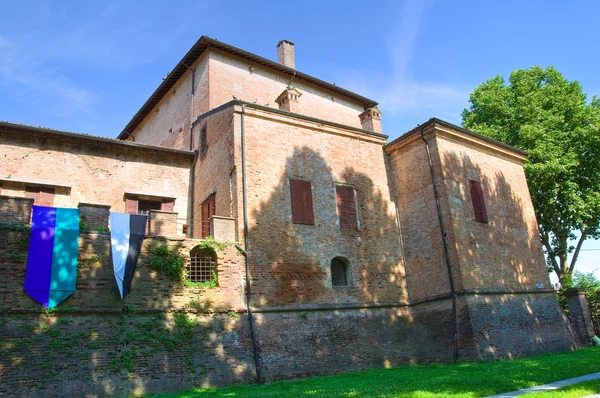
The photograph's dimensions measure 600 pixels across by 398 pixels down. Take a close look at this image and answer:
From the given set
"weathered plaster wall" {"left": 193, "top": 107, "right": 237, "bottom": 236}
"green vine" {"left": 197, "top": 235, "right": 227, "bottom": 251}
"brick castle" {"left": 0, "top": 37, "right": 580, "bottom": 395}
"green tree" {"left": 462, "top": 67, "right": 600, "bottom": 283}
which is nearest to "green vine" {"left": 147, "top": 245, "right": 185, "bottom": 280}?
"brick castle" {"left": 0, "top": 37, "right": 580, "bottom": 395}

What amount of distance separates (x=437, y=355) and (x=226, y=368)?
687 cm

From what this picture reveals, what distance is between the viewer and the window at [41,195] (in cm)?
1440

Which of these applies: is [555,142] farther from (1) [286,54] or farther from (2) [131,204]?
(2) [131,204]

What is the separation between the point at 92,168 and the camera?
1562cm

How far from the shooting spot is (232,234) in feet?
44.6

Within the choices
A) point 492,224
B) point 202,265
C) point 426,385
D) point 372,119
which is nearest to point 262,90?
point 372,119

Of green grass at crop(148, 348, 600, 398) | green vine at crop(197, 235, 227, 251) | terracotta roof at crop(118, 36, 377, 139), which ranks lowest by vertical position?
green grass at crop(148, 348, 600, 398)

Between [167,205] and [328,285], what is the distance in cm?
626

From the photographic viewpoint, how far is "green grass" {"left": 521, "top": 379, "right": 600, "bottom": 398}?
7.60 m

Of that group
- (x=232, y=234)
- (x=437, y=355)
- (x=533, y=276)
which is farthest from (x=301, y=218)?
(x=533, y=276)

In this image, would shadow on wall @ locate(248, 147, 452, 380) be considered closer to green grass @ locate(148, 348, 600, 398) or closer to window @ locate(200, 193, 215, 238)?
green grass @ locate(148, 348, 600, 398)

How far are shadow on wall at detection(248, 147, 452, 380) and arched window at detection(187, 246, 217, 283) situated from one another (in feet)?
3.59

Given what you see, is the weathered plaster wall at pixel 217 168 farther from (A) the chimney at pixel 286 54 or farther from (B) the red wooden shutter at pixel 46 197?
(A) the chimney at pixel 286 54

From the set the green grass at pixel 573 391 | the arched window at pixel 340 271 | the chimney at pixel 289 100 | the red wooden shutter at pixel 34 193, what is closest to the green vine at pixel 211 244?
the arched window at pixel 340 271
